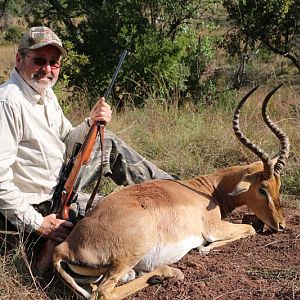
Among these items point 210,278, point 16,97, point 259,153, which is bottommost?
point 210,278

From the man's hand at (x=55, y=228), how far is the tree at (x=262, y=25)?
747 cm

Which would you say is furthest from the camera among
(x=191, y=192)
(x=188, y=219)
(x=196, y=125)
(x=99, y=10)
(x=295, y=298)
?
(x=99, y=10)

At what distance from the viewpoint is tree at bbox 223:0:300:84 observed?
449 inches

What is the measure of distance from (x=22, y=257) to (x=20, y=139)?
929 millimetres

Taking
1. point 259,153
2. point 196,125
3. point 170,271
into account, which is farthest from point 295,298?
point 196,125

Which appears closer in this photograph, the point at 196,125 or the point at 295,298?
the point at 295,298

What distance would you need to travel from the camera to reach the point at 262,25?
1188 cm

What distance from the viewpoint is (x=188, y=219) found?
4.89 metres

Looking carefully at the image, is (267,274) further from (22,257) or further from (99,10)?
(99,10)

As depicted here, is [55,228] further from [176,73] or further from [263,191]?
[176,73]

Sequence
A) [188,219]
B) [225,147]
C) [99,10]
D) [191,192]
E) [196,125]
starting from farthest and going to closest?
1. [99,10]
2. [196,125]
3. [225,147]
4. [191,192]
5. [188,219]

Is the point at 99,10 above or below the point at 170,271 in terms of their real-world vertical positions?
above

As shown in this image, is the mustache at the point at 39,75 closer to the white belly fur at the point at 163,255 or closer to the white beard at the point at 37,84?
the white beard at the point at 37,84

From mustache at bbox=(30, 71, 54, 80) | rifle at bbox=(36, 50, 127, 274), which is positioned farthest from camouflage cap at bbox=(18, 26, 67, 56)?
rifle at bbox=(36, 50, 127, 274)
